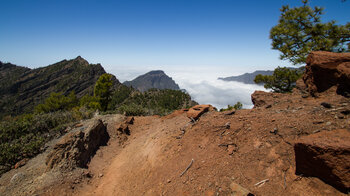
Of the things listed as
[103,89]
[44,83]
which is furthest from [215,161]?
[44,83]

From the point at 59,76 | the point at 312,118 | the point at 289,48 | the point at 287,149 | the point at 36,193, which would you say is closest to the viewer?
the point at 287,149

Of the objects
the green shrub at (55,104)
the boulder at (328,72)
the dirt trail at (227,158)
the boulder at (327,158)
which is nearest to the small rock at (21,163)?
the dirt trail at (227,158)

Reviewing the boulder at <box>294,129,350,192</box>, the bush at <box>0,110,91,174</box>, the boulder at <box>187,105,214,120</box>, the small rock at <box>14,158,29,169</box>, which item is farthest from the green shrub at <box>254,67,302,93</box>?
the small rock at <box>14,158,29,169</box>

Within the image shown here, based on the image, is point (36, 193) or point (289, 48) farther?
point (289, 48)

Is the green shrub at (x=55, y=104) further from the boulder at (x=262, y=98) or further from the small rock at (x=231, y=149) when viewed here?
the small rock at (x=231, y=149)

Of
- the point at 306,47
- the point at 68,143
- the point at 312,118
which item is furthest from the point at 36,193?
the point at 306,47

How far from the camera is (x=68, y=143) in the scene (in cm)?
779

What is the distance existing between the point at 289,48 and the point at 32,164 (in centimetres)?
1715

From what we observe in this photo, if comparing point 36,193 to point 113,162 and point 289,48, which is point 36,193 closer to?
point 113,162

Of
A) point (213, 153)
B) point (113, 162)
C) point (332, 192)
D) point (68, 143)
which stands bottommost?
point (113, 162)

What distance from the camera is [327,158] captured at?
2994mm

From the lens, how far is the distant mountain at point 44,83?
93.0 m

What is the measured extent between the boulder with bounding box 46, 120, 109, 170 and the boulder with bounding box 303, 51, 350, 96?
416 inches

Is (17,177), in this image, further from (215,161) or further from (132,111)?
(132,111)
